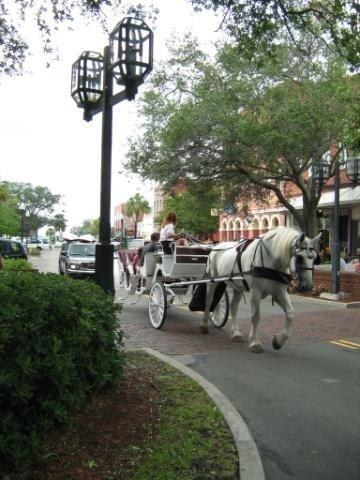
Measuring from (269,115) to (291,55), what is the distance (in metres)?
3.87

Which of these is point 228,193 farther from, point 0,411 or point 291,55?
point 0,411

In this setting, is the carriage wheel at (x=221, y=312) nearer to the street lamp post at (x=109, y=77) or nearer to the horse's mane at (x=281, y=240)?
the horse's mane at (x=281, y=240)

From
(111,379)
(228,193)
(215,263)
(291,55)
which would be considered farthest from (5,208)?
(111,379)

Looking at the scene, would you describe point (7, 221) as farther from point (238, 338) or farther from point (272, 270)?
point (272, 270)

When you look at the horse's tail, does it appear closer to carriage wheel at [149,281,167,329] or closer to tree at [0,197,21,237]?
carriage wheel at [149,281,167,329]

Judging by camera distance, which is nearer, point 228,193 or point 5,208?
point 228,193

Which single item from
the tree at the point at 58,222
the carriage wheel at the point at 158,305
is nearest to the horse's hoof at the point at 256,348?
the carriage wheel at the point at 158,305

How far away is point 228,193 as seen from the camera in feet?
79.7

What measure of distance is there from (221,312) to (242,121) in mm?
9548

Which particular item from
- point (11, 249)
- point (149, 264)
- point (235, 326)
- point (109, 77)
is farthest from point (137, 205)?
point (109, 77)

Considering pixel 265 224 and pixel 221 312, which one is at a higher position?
pixel 265 224

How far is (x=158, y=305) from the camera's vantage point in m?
10.2

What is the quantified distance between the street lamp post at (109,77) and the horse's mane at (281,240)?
3106 mm

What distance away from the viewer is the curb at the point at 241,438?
3827 mm
